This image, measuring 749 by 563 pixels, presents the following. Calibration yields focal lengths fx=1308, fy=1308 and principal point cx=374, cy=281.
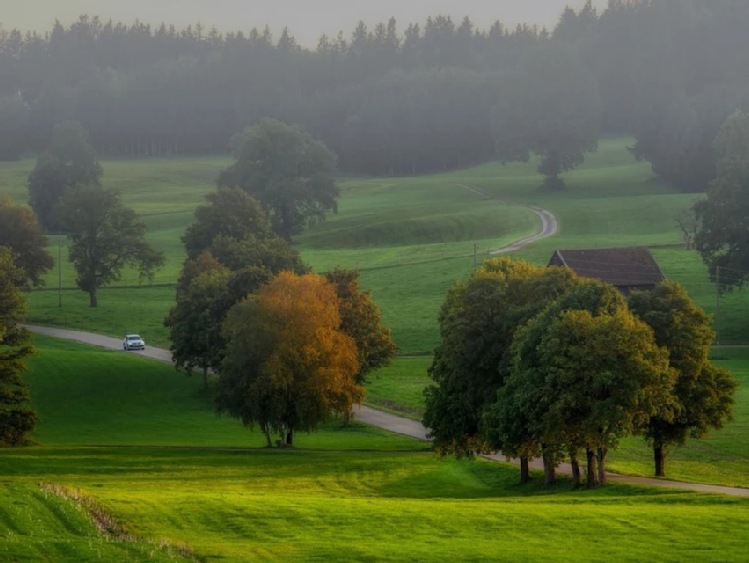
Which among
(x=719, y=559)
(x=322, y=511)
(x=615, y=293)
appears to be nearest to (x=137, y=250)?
(x=615, y=293)

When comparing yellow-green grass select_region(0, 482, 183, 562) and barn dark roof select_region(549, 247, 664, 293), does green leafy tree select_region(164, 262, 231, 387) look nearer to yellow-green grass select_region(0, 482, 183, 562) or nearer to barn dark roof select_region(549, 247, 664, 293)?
barn dark roof select_region(549, 247, 664, 293)

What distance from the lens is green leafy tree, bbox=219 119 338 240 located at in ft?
484

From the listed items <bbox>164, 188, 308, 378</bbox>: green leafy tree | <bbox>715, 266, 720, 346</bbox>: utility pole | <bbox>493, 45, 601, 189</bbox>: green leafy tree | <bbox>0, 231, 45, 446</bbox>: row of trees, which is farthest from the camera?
<bbox>493, 45, 601, 189</bbox>: green leafy tree

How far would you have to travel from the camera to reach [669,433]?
54844 mm

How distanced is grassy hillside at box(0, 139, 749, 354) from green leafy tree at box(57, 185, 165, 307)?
3185 millimetres

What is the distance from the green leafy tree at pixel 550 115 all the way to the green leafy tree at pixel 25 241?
7367 cm

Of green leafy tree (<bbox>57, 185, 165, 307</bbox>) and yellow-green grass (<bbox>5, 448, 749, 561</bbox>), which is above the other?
green leafy tree (<bbox>57, 185, 165, 307</bbox>)

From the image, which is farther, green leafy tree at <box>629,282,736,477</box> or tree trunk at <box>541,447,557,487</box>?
green leafy tree at <box>629,282,736,477</box>

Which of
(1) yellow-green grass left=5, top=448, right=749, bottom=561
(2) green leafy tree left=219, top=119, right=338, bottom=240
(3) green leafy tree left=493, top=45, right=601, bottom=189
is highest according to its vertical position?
(3) green leafy tree left=493, top=45, right=601, bottom=189

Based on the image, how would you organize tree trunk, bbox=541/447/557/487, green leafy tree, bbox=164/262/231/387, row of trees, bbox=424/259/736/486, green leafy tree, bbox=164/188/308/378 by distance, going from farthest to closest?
green leafy tree, bbox=164/188/308/378 < green leafy tree, bbox=164/262/231/387 < tree trunk, bbox=541/447/557/487 < row of trees, bbox=424/259/736/486

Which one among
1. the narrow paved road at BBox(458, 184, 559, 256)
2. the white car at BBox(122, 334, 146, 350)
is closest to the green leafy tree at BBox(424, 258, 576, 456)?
the white car at BBox(122, 334, 146, 350)

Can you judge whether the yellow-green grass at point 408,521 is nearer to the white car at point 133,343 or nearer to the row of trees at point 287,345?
the row of trees at point 287,345

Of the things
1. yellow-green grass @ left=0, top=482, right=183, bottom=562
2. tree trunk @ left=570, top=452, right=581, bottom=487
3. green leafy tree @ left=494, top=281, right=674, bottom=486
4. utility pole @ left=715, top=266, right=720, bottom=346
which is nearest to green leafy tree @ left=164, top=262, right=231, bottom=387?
tree trunk @ left=570, top=452, right=581, bottom=487

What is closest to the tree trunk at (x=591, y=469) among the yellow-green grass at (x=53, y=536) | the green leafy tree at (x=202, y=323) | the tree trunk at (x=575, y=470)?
the tree trunk at (x=575, y=470)
